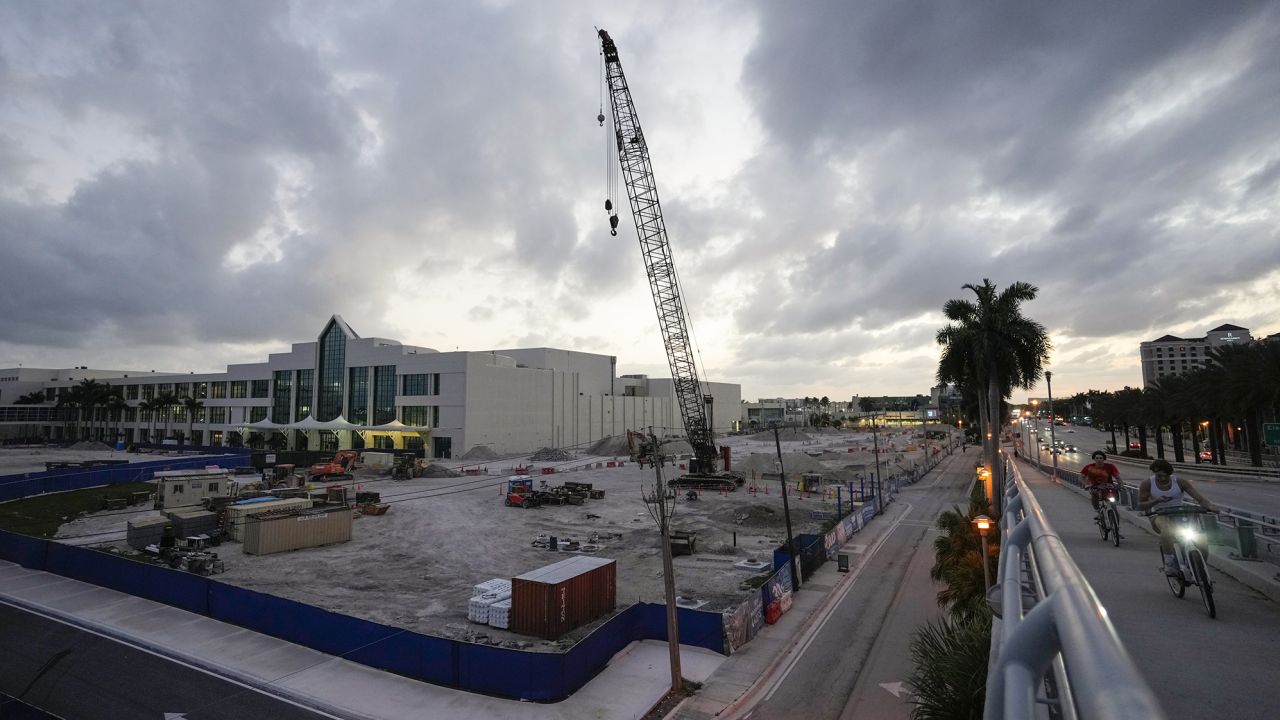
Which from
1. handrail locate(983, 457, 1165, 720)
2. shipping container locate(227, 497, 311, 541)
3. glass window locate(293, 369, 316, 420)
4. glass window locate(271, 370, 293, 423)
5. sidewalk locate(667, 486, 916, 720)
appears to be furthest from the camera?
glass window locate(271, 370, 293, 423)

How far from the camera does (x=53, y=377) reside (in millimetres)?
172500

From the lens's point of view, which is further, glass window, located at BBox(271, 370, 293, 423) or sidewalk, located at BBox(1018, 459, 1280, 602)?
glass window, located at BBox(271, 370, 293, 423)

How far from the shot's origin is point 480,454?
98.0 metres

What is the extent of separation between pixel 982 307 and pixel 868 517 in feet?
65.1

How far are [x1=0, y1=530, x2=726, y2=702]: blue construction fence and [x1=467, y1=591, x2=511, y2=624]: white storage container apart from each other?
5.18 m

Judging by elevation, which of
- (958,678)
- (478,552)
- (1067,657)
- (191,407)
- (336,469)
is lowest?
(478,552)

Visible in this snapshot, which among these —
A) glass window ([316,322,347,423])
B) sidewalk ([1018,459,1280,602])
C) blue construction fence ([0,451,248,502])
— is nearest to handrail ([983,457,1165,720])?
sidewalk ([1018,459,1280,602])

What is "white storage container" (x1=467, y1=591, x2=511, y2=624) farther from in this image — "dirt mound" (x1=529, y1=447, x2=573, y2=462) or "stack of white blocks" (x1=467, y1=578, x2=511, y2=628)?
"dirt mound" (x1=529, y1=447, x2=573, y2=462)

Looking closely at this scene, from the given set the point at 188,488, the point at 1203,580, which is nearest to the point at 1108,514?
the point at 1203,580

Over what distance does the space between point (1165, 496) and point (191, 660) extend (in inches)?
1146

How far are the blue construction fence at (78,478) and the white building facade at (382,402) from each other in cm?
1999

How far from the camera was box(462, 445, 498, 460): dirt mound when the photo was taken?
3819 inches

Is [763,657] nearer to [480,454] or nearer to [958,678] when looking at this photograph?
[958,678]

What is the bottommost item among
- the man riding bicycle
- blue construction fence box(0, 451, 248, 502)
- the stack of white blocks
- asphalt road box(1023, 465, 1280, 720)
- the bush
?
the stack of white blocks
